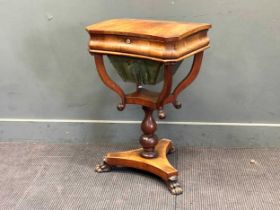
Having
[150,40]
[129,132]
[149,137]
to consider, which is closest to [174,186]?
[149,137]

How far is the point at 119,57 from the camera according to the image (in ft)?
6.86

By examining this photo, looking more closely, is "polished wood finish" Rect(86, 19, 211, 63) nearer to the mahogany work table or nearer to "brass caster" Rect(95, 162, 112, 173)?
the mahogany work table

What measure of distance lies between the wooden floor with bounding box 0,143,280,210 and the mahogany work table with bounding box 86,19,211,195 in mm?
103

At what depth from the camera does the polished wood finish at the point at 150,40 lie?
188 cm

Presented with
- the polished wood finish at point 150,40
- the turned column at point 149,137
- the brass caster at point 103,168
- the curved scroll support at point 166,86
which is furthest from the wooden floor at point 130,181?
the polished wood finish at point 150,40

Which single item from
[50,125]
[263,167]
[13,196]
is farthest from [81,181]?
[263,167]

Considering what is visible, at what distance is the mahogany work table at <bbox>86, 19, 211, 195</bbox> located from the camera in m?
1.90

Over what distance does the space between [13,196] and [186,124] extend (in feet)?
3.63

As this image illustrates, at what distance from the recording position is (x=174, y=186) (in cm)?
213

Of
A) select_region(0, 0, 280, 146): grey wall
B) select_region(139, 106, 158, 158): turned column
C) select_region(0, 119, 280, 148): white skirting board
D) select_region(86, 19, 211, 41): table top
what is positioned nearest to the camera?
select_region(86, 19, 211, 41): table top

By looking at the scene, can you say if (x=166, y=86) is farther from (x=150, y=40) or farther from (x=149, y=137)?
(x=149, y=137)

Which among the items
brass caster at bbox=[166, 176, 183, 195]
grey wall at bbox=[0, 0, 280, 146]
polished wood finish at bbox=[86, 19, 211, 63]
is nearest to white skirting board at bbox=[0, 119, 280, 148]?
grey wall at bbox=[0, 0, 280, 146]

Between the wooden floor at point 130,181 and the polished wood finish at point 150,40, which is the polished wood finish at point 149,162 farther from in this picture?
the polished wood finish at point 150,40

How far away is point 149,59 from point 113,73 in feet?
2.03
